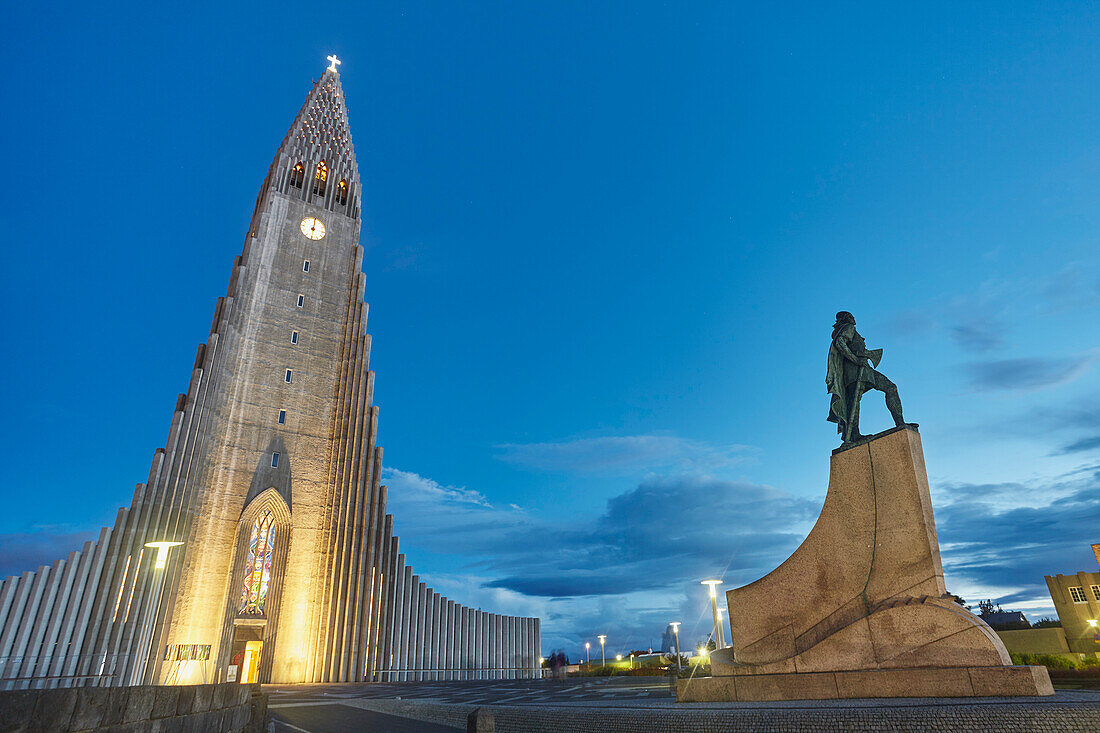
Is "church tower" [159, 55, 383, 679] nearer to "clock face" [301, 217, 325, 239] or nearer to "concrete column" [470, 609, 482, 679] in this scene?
"clock face" [301, 217, 325, 239]

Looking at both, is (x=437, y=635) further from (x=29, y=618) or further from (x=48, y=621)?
(x=29, y=618)

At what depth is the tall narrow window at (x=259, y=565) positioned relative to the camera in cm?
2744

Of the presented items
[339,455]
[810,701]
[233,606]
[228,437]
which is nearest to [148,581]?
[233,606]

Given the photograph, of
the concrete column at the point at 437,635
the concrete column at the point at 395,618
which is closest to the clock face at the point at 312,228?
the concrete column at the point at 395,618

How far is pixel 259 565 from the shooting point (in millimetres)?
28125

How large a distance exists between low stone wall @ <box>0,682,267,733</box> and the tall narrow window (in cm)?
2325

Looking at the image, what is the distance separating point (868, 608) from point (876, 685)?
1.05 metres

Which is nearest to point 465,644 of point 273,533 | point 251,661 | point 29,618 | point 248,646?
point 251,661

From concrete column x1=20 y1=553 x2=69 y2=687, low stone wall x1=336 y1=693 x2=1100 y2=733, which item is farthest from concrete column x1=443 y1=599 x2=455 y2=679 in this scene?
low stone wall x1=336 y1=693 x2=1100 y2=733

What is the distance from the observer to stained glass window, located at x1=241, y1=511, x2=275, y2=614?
90.1ft

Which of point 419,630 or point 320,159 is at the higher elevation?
point 320,159

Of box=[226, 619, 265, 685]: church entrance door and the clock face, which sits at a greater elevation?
the clock face

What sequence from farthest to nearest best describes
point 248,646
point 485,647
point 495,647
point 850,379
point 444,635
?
1. point 495,647
2. point 485,647
3. point 444,635
4. point 248,646
5. point 850,379

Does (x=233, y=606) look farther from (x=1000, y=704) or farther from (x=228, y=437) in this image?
(x=1000, y=704)
